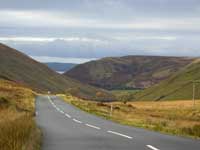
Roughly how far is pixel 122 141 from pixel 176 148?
3.07m

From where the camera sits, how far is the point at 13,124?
704 inches

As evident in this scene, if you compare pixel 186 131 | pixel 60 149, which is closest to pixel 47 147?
pixel 60 149

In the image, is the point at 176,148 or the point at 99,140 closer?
the point at 176,148

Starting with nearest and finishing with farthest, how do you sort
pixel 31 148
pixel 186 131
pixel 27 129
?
pixel 31 148
pixel 27 129
pixel 186 131

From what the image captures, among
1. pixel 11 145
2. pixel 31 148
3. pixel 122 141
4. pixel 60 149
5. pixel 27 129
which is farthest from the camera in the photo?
pixel 122 141

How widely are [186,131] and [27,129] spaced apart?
10647 mm

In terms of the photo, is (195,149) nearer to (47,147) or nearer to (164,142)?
(164,142)

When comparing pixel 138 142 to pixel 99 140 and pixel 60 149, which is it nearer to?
pixel 99 140

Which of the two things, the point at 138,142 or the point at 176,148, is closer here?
the point at 176,148

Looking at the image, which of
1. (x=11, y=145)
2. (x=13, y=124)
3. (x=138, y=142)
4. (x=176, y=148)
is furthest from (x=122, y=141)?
(x=11, y=145)

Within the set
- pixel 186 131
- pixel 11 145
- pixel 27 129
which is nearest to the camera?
pixel 11 145

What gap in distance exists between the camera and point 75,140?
68.3ft

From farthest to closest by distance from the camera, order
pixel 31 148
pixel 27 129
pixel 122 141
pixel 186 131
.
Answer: pixel 186 131 < pixel 122 141 < pixel 27 129 < pixel 31 148

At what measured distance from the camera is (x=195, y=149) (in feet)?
57.0
